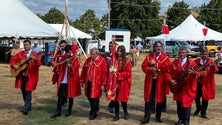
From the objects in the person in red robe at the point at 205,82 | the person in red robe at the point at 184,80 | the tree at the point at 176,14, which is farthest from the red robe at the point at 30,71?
the tree at the point at 176,14

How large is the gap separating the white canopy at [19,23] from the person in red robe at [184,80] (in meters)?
17.2

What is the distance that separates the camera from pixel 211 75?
855 centimetres

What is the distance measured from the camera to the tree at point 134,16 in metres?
62.8

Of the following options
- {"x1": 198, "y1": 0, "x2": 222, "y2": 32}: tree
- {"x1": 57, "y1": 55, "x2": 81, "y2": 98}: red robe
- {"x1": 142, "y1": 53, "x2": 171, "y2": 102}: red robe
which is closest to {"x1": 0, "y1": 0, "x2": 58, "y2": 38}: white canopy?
{"x1": 57, "y1": 55, "x2": 81, "y2": 98}: red robe

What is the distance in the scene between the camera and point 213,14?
66.9m

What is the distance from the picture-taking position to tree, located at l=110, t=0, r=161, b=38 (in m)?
62.8

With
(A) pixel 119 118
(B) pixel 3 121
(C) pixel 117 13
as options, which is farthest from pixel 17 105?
(C) pixel 117 13

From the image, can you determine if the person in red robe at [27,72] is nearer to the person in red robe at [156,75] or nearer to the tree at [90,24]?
the person in red robe at [156,75]

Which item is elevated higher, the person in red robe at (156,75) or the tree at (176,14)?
the tree at (176,14)

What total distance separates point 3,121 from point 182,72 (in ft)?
12.9

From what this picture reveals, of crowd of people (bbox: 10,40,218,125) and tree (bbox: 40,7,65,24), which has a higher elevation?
tree (bbox: 40,7,65,24)

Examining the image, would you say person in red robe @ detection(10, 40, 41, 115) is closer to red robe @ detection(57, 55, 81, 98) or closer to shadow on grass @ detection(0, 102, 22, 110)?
red robe @ detection(57, 55, 81, 98)

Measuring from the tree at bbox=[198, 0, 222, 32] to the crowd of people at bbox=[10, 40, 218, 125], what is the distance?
60.1 metres

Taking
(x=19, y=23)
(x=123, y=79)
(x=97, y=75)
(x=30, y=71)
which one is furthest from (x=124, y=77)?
(x=19, y=23)
